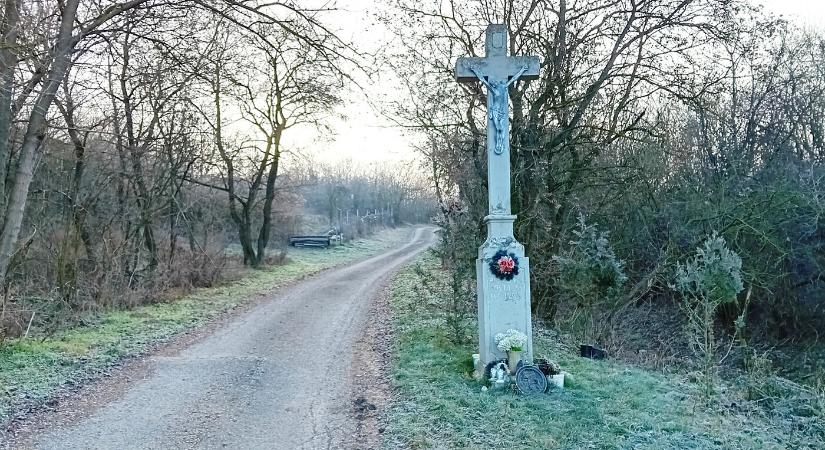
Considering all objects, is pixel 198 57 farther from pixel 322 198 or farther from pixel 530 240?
pixel 322 198

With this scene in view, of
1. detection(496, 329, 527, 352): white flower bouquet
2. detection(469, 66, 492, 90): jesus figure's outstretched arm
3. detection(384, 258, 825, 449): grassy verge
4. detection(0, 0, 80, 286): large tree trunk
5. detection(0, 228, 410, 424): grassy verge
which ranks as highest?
detection(469, 66, 492, 90): jesus figure's outstretched arm

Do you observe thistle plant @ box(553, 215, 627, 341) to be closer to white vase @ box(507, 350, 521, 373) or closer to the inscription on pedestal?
the inscription on pedestal

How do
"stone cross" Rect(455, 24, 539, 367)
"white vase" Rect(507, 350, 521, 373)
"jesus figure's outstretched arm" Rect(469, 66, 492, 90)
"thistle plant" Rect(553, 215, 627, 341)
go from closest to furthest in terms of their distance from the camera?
"white vase" Rect(507, 350, 521, 373)
"stone cross" Rect(455, 24, 539, 367)
"jesus figure's outstretched arm" Rect(469, 66, 492, 90)
"thistle plant" Rect(553, 215, 627, 341)

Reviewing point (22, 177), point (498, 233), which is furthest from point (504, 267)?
point (22, 177)

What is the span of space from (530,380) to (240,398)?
330cm

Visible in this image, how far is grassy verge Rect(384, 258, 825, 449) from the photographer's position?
5383mm

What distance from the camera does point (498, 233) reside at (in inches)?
→ 298

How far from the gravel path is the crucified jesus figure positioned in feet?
11.9

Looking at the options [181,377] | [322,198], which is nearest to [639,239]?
[181,377]

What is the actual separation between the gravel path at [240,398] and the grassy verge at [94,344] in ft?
2.38

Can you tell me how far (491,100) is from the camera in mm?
7926

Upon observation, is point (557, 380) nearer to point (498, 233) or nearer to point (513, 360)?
point (513, 360)

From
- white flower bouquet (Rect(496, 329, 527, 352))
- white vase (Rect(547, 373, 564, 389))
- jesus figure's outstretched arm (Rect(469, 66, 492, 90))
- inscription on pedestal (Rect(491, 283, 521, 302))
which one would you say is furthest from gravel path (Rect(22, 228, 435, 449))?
jesus figure's outstretched arm (Rect(469, 66, 492, 90))

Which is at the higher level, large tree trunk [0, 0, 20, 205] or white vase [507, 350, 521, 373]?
large tree trunk [0, 0, 20, 205]
